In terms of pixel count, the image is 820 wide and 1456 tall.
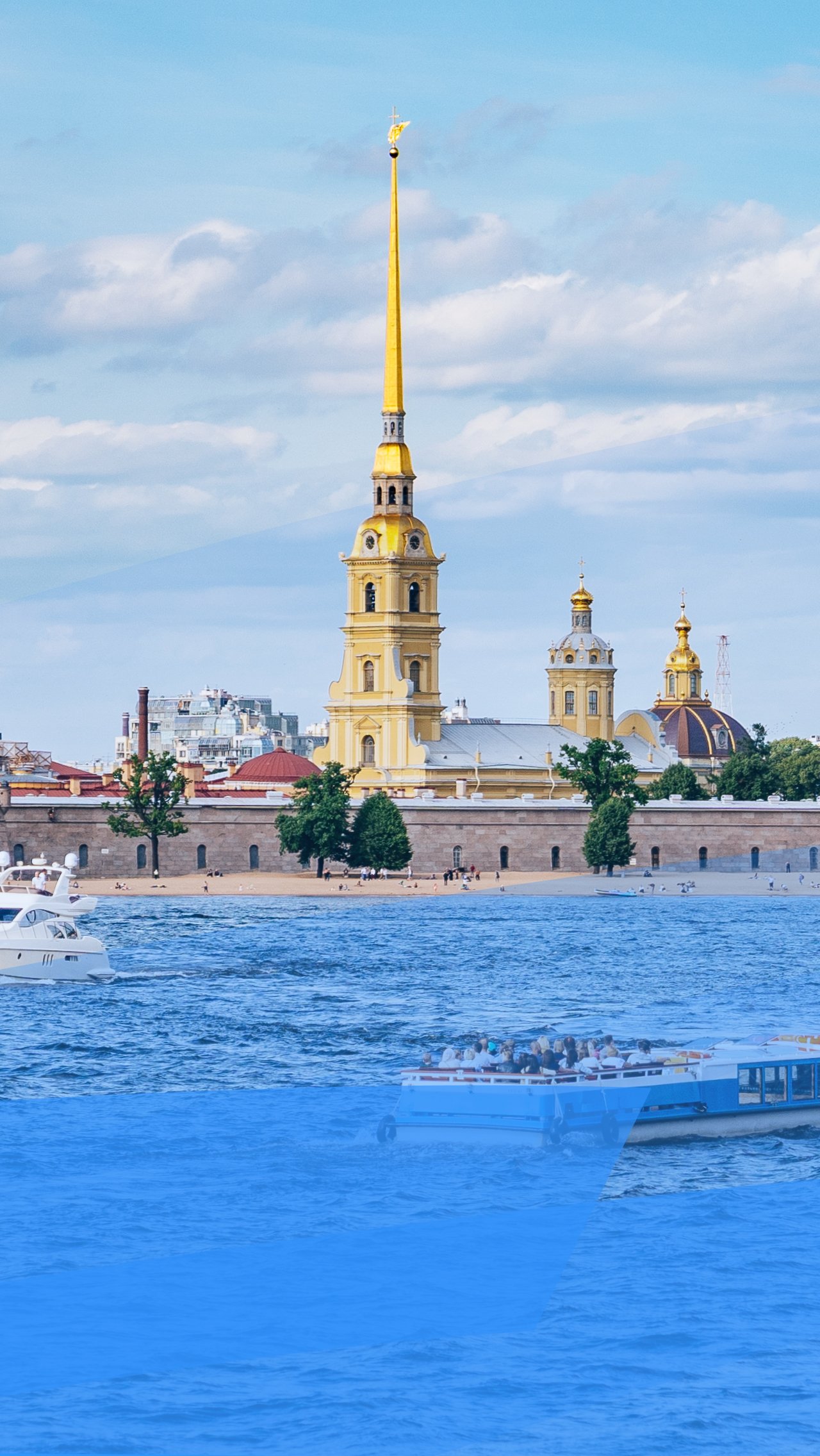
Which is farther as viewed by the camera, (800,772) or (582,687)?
(800,772)

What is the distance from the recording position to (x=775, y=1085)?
3388 centimetres

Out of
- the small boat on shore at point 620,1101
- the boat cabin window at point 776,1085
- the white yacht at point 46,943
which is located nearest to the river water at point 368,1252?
the small boat on shore at point 620,1101

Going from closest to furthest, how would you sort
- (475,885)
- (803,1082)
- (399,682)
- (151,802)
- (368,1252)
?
1. (368,1252)
2. (803,1082)
3. (475,885)
4. (151,802)
5. (399,682)

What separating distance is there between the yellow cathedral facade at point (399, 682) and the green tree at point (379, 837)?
10.00m

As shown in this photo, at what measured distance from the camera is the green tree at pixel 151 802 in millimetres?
98500

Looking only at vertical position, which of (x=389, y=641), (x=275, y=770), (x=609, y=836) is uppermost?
(x=389, y=641)

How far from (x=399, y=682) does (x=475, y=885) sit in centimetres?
1988

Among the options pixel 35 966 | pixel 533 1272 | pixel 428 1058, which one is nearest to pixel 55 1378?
pixel 533 1272

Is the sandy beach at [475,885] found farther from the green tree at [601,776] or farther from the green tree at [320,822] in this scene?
the green tree at [601,776]

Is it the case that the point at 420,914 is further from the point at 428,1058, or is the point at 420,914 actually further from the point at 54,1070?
the point at 428,1058

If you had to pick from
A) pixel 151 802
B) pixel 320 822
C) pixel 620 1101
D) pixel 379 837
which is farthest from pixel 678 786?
pixel 620 1101

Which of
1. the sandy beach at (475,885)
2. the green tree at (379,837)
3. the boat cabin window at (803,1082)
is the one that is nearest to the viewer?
the boat cabin window at (803,1082)

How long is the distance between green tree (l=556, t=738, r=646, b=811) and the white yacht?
2075 inches

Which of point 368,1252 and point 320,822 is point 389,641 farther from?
point 368,1252
